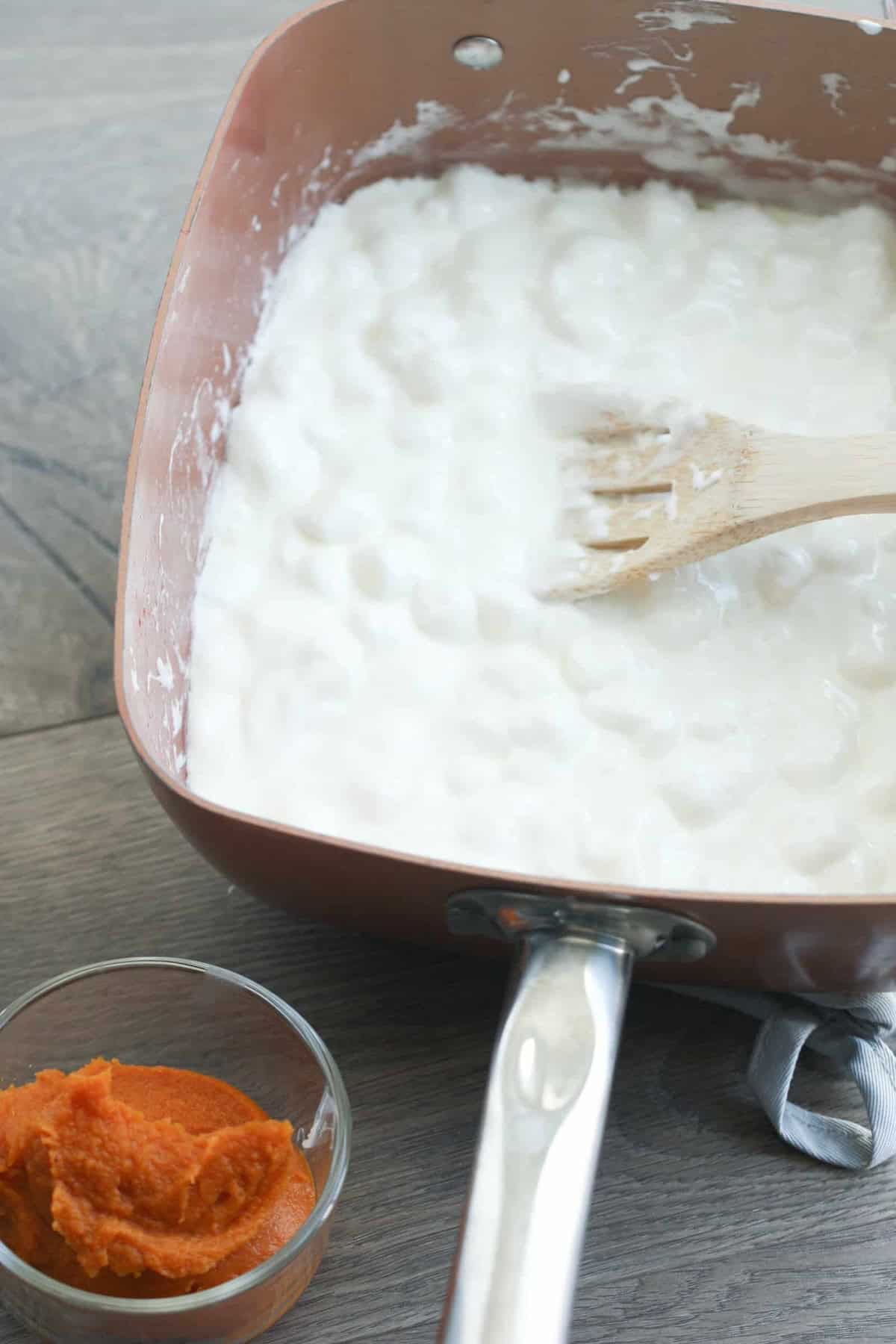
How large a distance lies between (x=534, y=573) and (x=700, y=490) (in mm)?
110

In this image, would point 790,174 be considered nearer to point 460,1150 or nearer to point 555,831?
point 555,831

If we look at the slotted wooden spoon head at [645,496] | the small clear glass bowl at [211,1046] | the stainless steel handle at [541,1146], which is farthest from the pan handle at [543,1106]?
the slotted wooden spoon head at [645,496]

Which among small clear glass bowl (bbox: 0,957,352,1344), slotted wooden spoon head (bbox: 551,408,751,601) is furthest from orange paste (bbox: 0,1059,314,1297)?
slotted wooden spoon head (bbox: 551,408,751,601)

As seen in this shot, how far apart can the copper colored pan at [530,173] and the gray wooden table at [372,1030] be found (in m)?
0.09

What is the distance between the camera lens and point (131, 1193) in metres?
0.62

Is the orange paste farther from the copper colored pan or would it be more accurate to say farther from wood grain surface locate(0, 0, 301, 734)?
wood grain surface locate(0, 0, 301, 734)

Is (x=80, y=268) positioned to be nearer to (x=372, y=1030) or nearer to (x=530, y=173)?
(x=530, y=173)

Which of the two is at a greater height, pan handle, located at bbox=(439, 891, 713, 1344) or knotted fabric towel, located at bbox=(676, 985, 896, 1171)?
pan handle, located at bbox=(439, 891, 713, 1344)

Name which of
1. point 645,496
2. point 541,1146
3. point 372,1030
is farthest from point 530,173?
point 541,1146

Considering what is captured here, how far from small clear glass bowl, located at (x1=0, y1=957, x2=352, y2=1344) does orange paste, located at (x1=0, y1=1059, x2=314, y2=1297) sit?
0.02m

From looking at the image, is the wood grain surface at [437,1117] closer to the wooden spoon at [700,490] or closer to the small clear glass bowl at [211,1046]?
the small clear glass bowl at [211,1046]

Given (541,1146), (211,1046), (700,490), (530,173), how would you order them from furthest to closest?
(530,173) → (700,490) → (211,1046) → (541,1146)

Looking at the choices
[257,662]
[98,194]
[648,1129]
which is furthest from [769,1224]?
[98,194]

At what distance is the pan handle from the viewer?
0.53m
